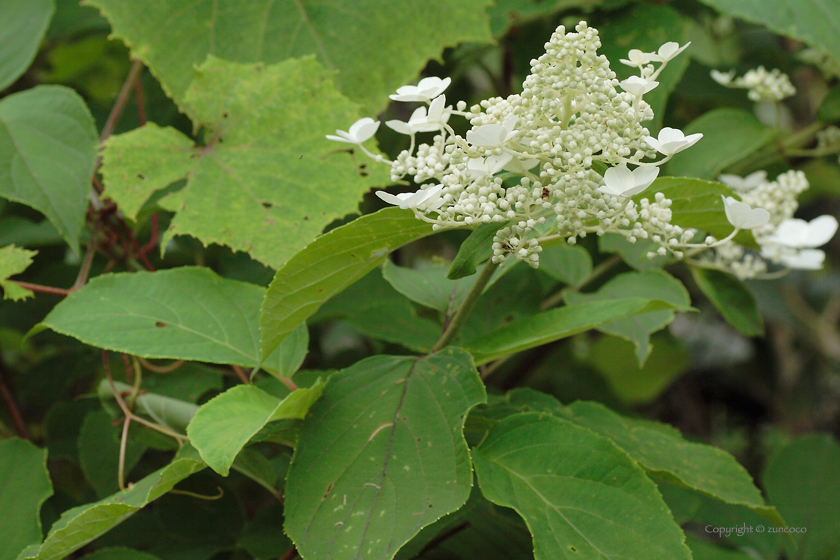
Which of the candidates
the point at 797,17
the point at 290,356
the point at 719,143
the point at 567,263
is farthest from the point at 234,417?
the point at 797,17

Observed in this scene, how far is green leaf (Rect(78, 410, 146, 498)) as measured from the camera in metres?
1.00

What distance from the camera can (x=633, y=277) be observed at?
1055mm

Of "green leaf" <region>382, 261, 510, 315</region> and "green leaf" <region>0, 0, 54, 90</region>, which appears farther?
"green leaf" <region>0, 0, 54, 90</region>

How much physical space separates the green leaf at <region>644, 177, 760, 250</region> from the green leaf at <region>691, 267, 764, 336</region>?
384mm

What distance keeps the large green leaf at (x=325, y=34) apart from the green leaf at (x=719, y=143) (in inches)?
16.5

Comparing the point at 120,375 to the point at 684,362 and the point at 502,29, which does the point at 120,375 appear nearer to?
the point at 502,29

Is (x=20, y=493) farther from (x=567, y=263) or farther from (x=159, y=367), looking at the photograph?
(x=567, y=263)

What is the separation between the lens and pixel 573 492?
0.65 meters

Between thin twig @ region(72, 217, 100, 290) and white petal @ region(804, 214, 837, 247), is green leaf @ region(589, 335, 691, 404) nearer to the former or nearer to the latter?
white petal @ region(804, 214, 837, 247)

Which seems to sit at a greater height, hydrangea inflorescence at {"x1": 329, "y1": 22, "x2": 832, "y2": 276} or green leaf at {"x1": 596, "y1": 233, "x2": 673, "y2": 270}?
hydrangea inflorescence at {"x1": 329, "y1": 22, "x2": 832, "y2": 276}

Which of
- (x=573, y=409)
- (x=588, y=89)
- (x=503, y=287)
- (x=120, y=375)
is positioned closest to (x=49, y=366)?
(x=120, y=375)

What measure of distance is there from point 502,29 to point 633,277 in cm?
59

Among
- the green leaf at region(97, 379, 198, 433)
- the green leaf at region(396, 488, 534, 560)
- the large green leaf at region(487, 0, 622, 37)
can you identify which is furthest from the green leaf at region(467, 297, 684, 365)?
the large green leaf at region(487, 0, 622, 37)

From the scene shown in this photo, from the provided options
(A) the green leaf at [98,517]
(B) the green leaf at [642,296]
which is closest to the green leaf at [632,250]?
(B) the green leaf at [642,296]
